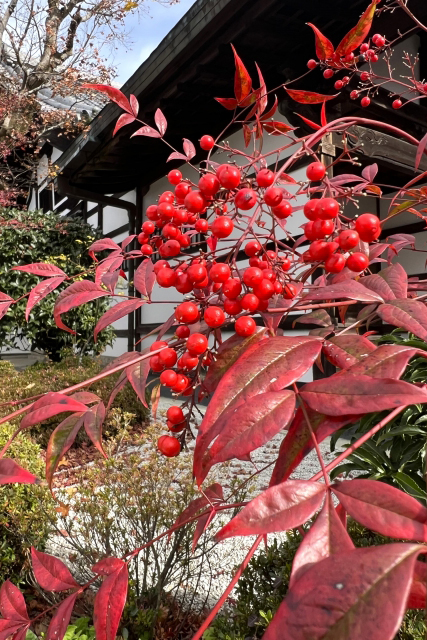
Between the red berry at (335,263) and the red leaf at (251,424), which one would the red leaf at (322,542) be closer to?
the red leaf at (251,424)

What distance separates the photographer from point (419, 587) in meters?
0.26

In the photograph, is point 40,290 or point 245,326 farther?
point 40,290

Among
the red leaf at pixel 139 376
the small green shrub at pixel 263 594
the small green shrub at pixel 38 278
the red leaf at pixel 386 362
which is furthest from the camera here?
the small green shrub at pixel 38 278

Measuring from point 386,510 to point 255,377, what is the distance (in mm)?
125

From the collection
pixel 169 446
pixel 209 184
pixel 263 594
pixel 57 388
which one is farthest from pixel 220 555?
pixel 57 388

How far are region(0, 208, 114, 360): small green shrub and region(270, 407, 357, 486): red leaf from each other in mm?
5355

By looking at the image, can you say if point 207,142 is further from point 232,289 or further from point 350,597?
point 350,597

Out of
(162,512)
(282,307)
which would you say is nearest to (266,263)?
(282,307)

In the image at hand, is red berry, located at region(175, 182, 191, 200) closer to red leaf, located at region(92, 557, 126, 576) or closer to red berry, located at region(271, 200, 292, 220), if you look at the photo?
red berry, located at region(271, 200, 292, 220)

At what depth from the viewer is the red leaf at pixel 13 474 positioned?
1.25 feet

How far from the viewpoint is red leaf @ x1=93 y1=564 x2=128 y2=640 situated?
387 mm

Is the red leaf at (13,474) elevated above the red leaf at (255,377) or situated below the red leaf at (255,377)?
below

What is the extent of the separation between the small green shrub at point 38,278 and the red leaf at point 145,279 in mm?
4933

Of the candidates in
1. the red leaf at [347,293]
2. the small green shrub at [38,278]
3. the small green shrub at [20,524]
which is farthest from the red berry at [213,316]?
the small green shrub at [38,278]
